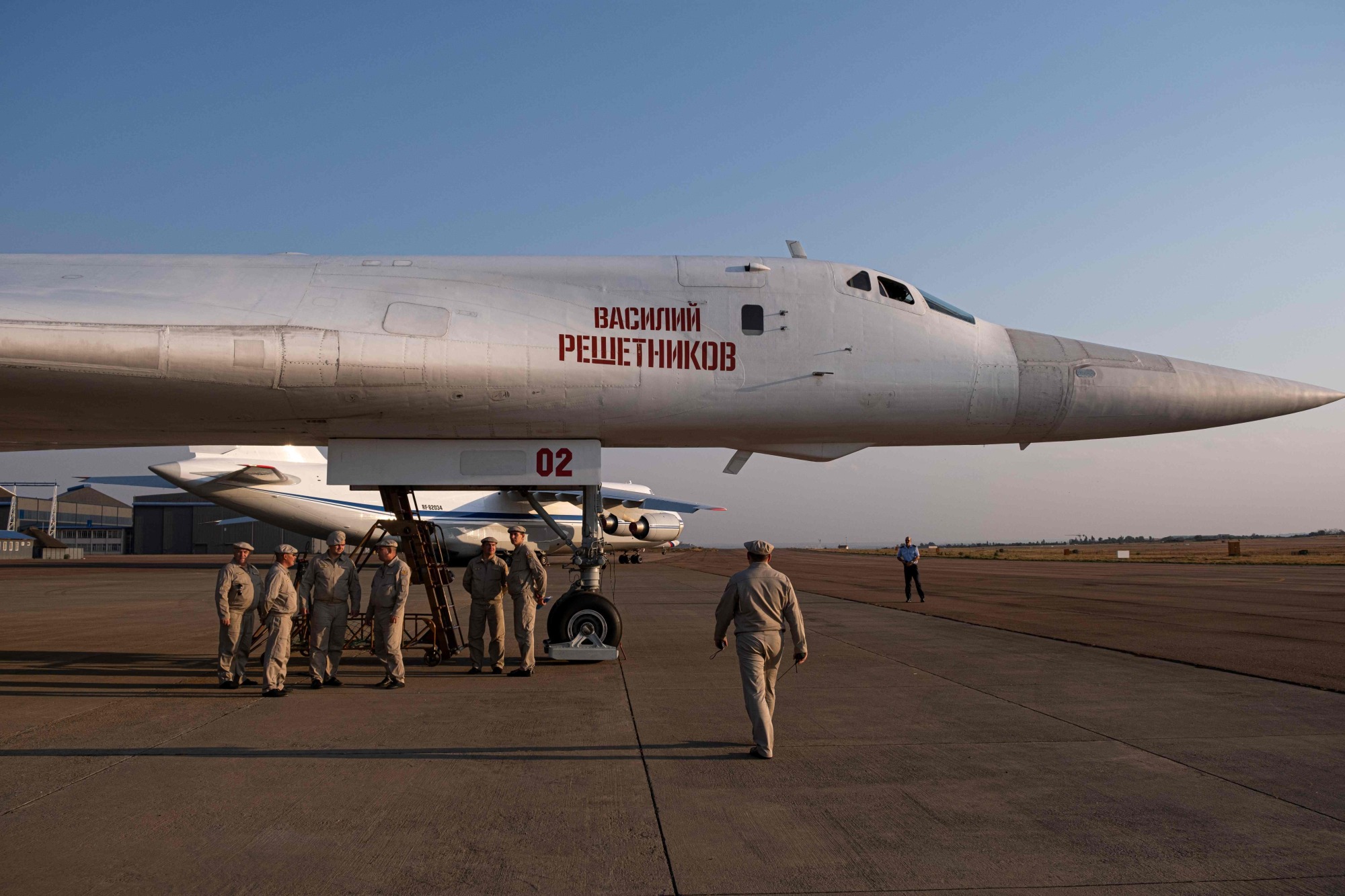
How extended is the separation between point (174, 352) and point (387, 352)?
185 centimetres

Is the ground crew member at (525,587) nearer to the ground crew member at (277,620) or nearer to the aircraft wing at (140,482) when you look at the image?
the ground crew member at (277,620)

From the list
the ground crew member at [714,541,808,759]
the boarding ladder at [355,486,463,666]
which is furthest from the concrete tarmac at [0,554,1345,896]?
the boarding ladder at [355,486,463,666]

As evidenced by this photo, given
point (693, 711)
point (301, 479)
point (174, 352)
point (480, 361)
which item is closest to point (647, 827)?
point (693, 711)

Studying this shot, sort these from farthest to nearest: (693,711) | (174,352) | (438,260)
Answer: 1. (438,260)
2. (174,352)
3. (693,711)

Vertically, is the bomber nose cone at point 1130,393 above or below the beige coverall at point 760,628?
above

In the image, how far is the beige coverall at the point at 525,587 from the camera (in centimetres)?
882

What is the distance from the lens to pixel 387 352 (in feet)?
26.0

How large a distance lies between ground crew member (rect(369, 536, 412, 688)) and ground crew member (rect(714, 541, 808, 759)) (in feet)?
12.9

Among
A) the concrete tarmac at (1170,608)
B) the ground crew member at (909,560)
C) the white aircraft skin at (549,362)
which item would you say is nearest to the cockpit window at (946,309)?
the white aircraft skin at (549,362)

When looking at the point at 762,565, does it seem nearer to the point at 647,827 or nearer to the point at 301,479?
the point at 647,827

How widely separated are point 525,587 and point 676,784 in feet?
13.8

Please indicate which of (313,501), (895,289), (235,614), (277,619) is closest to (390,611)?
(277,619)

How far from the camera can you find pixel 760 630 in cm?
561

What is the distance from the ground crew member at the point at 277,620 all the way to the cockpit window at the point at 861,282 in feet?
21.0
